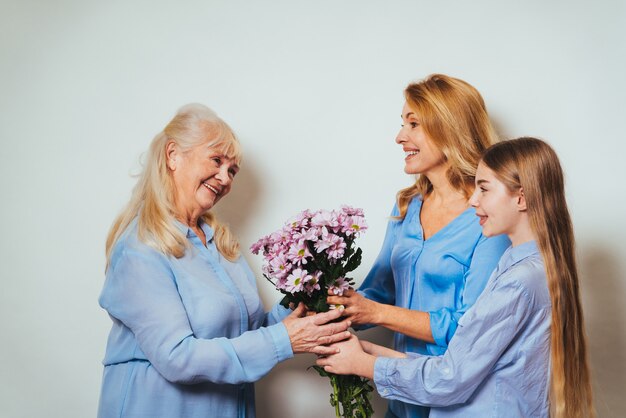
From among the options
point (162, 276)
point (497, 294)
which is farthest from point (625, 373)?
point (162, 276)

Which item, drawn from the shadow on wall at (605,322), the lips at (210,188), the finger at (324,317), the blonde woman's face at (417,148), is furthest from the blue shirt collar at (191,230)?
the shadow on wall at (605,322)

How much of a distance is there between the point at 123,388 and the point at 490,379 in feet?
4.30

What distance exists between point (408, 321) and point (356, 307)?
21 cm

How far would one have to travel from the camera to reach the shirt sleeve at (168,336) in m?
2.05

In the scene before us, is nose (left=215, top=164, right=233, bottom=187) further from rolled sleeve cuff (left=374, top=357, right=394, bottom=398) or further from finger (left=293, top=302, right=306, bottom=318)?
rolled sleeve cuff (left=374, top=357, right=394, bottom=398)

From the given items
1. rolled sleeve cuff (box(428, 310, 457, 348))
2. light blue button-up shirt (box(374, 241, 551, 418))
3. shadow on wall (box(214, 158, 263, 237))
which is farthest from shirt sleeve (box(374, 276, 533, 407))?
shadow on wall (box(214, 158, 263, 237))

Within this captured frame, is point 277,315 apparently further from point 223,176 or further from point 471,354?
point 471,354

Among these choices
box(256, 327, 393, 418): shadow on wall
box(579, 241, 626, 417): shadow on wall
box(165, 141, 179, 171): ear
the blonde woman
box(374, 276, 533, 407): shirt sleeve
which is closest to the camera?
box(374, 276, 533, 407): shirt sleeve

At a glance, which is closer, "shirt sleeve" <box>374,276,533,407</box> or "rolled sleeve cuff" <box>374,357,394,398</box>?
"shirt sleeve" <box>374,276,533,407</box>

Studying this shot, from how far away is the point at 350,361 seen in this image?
2.19 metres

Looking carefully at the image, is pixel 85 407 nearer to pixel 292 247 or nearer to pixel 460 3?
pixel 292 247

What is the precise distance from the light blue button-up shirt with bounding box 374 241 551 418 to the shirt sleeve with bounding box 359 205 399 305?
769 millimetres

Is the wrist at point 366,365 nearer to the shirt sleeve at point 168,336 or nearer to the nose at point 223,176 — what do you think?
the shirt sleeve at point 168,336

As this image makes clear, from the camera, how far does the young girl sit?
1871mm
